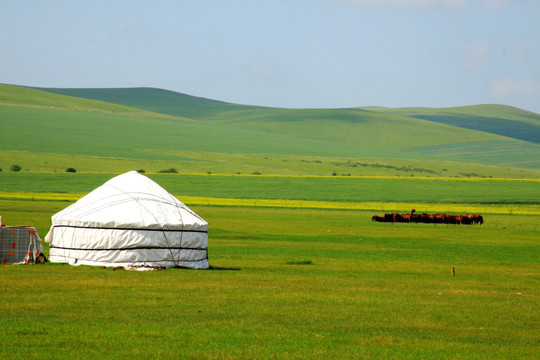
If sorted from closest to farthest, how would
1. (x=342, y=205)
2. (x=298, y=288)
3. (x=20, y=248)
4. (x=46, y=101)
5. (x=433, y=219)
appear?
(x=298, y=288) < (x=20, y=248) < (x=433, y=219) < (x=342, y=205) < (x=46, y=101)

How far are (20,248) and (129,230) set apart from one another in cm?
310

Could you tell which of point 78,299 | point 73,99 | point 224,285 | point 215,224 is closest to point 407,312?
point 224,285

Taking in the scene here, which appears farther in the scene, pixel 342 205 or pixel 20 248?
pixel 342 205

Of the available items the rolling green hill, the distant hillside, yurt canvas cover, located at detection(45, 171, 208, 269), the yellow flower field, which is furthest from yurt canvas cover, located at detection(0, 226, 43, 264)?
the distant hillside

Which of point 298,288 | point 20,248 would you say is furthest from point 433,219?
point 298,288

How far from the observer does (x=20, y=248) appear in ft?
76.1

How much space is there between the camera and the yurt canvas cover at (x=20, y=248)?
75.2 ft

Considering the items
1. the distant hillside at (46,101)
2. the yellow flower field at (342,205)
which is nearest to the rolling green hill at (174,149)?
the distant hillside at (46,101)

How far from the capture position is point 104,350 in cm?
1183

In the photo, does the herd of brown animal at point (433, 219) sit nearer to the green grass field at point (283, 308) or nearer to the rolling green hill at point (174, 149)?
the green grass field at point (283, 308)

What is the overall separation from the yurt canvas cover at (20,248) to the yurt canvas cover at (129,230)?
2.72 feet

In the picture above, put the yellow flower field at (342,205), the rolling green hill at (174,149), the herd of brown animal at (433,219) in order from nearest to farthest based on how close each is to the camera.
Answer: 1. the herd of brown animal at (433,219)
2. the yellow flower field at (342,205)
3. the rolling green hill at (174,149)

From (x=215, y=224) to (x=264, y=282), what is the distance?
83.8 feet

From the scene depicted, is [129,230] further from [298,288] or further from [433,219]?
[433,219]
